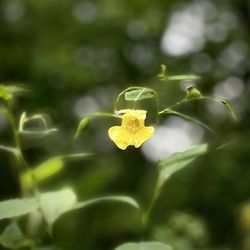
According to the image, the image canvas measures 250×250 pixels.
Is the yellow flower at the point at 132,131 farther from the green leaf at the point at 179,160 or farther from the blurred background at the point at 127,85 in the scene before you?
the blurred background at the point at 127,85

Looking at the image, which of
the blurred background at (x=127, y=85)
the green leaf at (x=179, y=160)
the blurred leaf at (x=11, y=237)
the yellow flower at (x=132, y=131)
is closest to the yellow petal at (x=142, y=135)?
the yellow flower at (x=132, y=131)

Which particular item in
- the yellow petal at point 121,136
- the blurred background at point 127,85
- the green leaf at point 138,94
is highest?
the green leaf at point 138,94

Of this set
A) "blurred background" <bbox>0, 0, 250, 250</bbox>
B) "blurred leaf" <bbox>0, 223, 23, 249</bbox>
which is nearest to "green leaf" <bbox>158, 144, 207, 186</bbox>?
"blurred leaf" <bbox>0, 223, 23, 249</bbox>

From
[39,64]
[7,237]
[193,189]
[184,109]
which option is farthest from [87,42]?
[7,237]

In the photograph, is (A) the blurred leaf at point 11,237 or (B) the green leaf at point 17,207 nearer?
(B) the green leaf at point 17,207

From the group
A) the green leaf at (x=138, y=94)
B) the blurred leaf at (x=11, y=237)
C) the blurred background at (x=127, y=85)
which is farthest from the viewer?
the blurred background at (x=127, y=85)

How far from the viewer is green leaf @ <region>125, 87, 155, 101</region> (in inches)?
35.7

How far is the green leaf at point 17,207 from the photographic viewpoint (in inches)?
36.4

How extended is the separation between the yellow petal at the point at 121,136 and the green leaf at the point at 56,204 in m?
0.19

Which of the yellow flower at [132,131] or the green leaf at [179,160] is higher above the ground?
the yellow flower at [132,131]

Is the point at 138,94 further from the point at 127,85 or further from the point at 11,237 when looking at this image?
the point at 127,85

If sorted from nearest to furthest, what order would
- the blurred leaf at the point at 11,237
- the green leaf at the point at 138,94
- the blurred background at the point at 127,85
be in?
the green leaf at the point at 138,94 → the blurred leaf at the point at 11,237 → the blurred background at the point at 127,85

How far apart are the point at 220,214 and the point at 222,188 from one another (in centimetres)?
12

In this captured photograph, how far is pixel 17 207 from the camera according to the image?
0.95 meters
